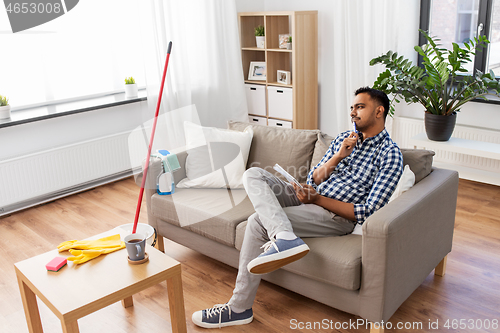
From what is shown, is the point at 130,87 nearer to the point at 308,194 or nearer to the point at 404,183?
the point at 308,194

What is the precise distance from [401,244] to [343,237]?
310mm

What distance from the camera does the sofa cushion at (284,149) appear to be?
2.60 meters

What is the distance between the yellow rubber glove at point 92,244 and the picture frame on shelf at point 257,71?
9.86ft

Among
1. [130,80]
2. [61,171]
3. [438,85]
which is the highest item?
[130,80]

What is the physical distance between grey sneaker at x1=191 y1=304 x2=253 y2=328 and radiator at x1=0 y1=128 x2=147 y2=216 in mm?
1411

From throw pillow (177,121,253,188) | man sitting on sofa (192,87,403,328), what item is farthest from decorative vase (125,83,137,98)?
man sitting on sofa (192,87,403,328)

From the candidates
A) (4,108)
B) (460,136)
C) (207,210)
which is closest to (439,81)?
(460,136)

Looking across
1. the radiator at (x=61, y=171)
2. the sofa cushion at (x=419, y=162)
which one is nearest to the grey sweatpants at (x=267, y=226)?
the sofa cushion at (x=419, y=162)

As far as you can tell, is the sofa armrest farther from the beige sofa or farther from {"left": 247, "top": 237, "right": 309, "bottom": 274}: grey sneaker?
{"left": 247, "top": 237, "right": 309, "bottom": 274}: grey sneaker

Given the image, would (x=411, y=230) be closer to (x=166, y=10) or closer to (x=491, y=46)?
(x=491, y=46)

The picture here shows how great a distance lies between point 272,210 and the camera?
2.06 meters

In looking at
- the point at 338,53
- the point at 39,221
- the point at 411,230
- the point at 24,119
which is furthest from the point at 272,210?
the point at 338,53

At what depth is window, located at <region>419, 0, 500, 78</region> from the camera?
372 centimetres

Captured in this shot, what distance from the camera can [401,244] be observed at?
6.06ft
